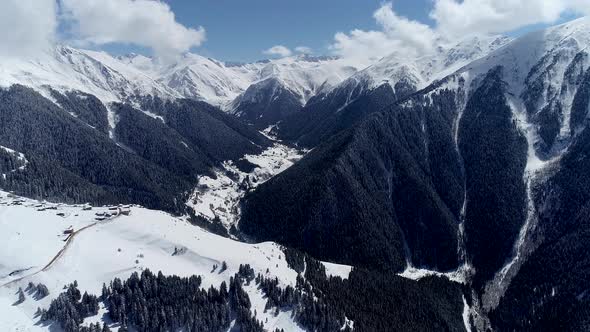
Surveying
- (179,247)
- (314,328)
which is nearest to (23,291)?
(179,247)

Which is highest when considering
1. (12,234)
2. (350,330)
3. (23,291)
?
(12,234)

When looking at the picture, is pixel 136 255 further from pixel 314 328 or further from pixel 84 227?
pixel 314 328

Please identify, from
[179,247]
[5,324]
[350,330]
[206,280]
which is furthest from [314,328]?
[5,324]

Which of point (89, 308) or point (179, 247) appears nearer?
point (89, 308)

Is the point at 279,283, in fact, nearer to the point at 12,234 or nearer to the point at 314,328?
the point at 314,328

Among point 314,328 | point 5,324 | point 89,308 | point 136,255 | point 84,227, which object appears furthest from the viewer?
point 84,227

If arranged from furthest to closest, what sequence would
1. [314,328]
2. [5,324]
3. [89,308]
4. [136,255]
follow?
[136,255] < [314,328] < [89,308] < [5,324]

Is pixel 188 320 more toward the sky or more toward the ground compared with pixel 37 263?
more toward the ground
